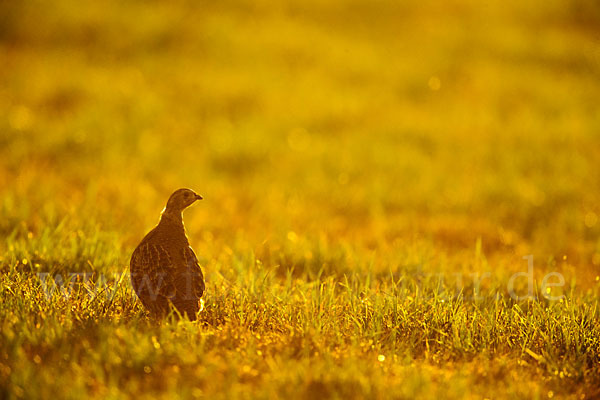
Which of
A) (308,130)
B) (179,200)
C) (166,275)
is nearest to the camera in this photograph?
(166,275)

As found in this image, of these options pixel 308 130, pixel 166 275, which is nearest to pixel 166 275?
pixel 166 275

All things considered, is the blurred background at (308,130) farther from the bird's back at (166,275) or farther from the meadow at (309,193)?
the bird's back at (166,275)

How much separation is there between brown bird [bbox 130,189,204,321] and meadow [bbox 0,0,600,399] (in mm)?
172

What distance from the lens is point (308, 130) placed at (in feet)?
41.4

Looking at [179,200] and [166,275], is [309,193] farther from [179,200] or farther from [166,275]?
[166,275]

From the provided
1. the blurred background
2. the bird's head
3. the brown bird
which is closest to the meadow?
the blurred background

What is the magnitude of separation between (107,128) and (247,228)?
4.17 metres

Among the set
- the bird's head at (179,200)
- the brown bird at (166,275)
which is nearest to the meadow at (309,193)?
the brown bird at (166,275)

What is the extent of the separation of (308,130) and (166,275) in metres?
8.63

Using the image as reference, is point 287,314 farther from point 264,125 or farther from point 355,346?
point 264,125

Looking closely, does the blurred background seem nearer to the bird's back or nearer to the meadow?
the meadow

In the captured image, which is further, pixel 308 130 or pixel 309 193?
pixel 308 130

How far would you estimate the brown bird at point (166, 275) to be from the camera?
4.16 metres

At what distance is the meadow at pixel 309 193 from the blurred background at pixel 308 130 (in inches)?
2.3
